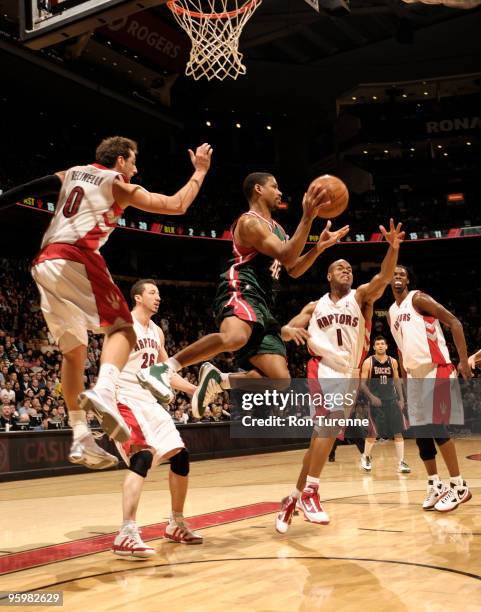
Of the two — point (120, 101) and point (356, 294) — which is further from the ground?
point (120, 101)

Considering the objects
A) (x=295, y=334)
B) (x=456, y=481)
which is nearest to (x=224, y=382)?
(x=295, y=334)

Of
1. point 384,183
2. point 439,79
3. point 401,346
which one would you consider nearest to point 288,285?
point 384,183

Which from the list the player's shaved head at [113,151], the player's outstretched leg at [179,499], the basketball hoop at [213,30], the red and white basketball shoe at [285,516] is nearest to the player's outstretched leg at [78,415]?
the player's shaved head at [113,151]

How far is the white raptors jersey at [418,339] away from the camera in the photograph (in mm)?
6711

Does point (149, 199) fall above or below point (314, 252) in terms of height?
above

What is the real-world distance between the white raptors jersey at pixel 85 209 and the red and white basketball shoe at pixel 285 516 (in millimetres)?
2602

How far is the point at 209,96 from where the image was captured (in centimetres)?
2714

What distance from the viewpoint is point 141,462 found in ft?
16.3

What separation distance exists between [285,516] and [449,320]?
2.23 metres

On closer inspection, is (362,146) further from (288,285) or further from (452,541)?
(452,541)

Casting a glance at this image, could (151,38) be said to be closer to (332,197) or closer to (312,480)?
(332,197)

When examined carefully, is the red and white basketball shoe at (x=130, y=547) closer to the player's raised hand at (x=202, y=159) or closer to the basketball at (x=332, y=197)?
the player's raised hand at (x=202, y=159)

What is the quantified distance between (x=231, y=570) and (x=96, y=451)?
1137 mm

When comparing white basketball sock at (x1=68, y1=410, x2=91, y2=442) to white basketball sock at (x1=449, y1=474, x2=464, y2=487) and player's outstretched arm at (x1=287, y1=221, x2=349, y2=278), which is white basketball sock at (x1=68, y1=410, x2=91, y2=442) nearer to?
player's outstretched arm at (x1=287, y1=221, x2=349, y2=278)
